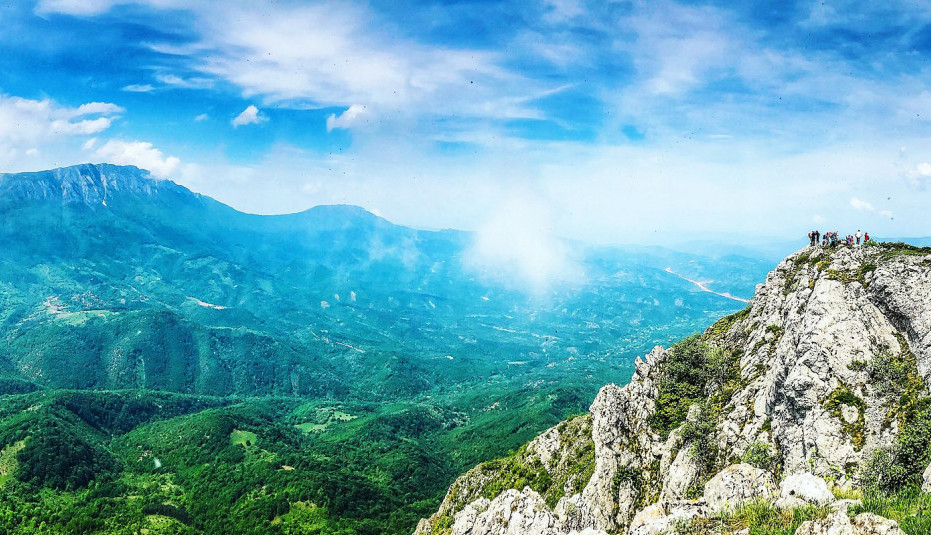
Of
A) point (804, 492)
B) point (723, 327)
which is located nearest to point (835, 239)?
point (723, 327)

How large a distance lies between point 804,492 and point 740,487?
7.94 meters

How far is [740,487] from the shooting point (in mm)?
26891

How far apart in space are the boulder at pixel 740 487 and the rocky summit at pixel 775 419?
11 centimetres

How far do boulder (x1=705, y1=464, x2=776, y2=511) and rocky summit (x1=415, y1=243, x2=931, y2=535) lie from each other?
0.35 feet

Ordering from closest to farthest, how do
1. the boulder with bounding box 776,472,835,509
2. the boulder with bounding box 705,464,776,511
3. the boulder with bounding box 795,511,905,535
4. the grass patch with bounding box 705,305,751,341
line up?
1. the boulder with bounding box 795,511,905,535
2. the boulder with bounding box 776,472,835,509
3. the boulder with bounding box 705,464,776,511
4. the grass patch with bounding box 705,305,751,341

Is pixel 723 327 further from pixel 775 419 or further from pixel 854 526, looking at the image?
pixel 854 526

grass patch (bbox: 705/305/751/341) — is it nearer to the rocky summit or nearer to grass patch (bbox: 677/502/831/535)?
the rocky summit

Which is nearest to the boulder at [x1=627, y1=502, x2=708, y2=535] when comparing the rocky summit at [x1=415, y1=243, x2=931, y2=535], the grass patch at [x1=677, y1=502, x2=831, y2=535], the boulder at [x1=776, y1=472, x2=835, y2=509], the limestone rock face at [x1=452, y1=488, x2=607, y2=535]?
the rocky summit at [x1=415, y1=243, x2=931, y2=535]

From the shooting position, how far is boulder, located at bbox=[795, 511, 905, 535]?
14508 mm

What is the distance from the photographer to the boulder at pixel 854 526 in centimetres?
1451

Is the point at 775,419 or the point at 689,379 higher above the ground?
the point at 775,419

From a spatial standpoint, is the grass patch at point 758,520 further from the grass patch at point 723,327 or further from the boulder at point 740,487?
the grass patch at point 723,327

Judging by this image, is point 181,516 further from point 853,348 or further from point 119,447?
point 853,348

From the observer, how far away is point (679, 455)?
40.3 metres
